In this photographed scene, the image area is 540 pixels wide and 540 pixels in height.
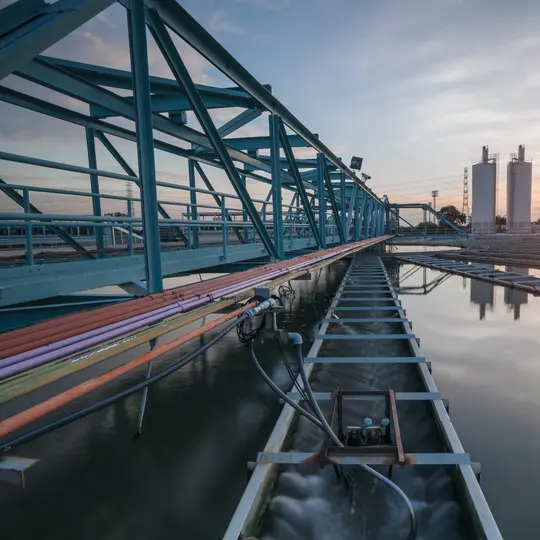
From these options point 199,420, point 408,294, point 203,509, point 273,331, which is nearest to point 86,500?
point 203,509

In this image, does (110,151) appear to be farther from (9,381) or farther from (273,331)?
(9,381)

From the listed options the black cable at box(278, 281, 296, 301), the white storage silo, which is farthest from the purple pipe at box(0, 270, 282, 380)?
the white storage silo

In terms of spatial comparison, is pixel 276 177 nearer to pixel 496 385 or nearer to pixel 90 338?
pixel 496 385

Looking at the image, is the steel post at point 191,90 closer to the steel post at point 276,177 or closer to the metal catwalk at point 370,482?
the steel post at point 276,177

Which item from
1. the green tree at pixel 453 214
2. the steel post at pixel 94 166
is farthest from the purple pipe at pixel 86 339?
the green tree at pixel 453 214

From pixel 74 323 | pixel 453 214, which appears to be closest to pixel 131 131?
pixel 74 323

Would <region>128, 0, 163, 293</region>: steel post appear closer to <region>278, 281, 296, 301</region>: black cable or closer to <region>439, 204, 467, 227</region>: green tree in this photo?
<region>278, 281, 296, 301</region>: black cable
